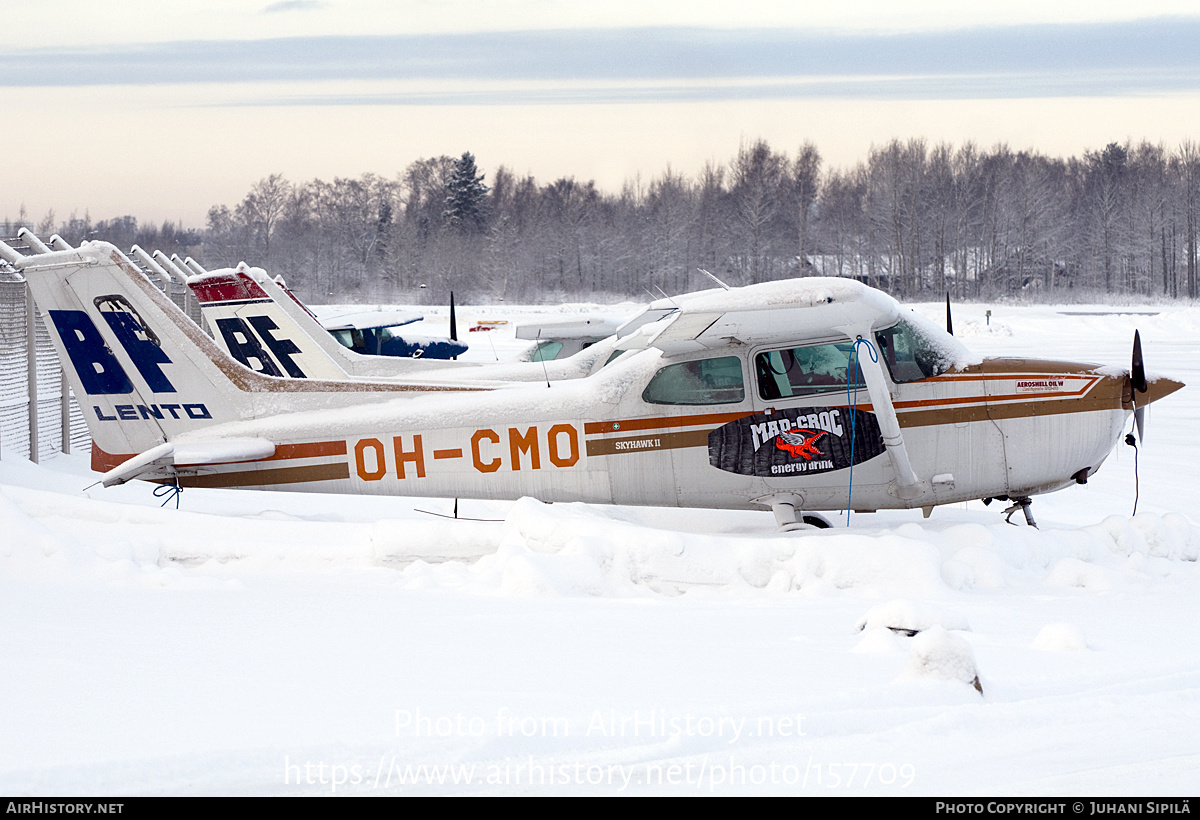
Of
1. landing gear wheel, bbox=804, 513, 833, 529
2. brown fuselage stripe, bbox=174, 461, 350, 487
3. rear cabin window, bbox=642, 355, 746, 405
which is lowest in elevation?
landing gear wheel, bbox=804, 513, 833, 529

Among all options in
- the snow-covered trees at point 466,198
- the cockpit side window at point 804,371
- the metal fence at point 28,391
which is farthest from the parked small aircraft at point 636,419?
the snow-covered trees at point 466,198

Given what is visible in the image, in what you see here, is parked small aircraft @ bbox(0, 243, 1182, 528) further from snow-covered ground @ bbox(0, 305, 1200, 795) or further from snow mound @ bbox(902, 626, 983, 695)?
snow mound @ bbox(902, 626, 983, 695)

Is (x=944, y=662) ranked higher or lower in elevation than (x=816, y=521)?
higher

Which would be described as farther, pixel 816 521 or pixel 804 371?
pixel 816 521

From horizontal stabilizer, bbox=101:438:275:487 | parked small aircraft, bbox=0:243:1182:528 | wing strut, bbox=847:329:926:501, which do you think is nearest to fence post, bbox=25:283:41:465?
parked small aircraft, bbox=0:243:1182:528

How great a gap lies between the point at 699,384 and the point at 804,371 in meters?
0.72

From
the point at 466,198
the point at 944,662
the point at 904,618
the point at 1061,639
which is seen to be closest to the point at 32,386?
the point at 904,618

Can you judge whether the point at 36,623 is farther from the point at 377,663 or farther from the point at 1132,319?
the point at 1132,319

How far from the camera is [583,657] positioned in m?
3.92

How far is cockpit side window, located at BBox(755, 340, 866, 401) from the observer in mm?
6875

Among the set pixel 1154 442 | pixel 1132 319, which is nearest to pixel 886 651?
pixel 1154 442

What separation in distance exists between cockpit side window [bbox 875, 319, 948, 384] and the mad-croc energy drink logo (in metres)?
0.39

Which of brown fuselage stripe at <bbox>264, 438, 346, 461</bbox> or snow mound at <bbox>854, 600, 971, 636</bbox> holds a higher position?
brown fuselage stripe at <bbox>264, 438, 346, 461</bbox>

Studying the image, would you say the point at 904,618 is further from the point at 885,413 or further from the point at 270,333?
the point at 270,333
